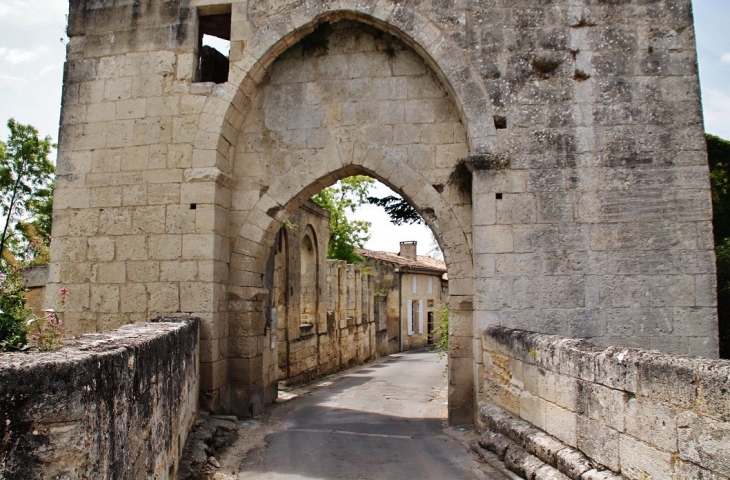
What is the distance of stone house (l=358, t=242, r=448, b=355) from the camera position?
23.5 metres

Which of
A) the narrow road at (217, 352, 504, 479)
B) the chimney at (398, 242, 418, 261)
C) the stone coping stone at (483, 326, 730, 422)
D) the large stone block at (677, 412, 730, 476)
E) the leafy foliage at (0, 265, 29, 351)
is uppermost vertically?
the chimney at (398, 242, 418, 261)

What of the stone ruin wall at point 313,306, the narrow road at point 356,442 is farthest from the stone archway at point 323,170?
the stone ruin wall at point 313,306

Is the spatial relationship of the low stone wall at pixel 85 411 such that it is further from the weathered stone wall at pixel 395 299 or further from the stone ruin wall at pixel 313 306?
the weathered stone wall at pixel 395 299

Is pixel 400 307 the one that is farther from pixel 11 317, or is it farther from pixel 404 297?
pixel 11 317

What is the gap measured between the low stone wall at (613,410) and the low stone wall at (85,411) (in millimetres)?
2443

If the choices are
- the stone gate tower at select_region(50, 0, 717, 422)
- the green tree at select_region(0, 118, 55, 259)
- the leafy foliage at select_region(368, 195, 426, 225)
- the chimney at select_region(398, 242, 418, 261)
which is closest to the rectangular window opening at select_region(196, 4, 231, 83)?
the stone gate tower at select_region(50, 0, 717, 422)

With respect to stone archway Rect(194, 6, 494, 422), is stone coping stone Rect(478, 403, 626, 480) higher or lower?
lower

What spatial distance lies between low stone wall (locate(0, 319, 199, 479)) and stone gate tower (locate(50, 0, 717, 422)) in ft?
11.0

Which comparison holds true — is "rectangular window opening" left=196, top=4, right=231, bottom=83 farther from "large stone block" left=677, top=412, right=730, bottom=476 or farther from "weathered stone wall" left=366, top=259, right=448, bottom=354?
"weathered stone wall" left=366, top=259, right=448, bottom=354

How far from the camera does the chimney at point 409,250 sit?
29.3m

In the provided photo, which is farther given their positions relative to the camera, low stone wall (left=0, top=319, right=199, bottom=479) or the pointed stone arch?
the pointed stone arch

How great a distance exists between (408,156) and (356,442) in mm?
3156

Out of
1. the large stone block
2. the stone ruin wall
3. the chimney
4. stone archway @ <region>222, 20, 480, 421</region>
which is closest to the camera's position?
the large stone block

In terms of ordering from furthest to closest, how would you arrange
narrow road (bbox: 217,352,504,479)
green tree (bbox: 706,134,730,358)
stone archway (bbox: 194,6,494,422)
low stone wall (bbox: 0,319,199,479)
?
green tree (bbox: 706,134,730,358)
stone archway (bbox: 194,6,494,422)
narrow road (bbox: 217,352,504,479)
low stone wall (bbox: 0,319,199,479)
